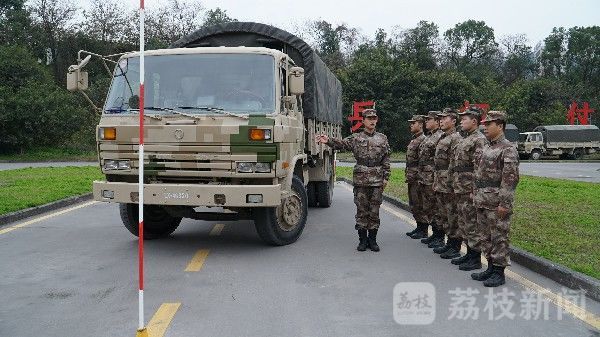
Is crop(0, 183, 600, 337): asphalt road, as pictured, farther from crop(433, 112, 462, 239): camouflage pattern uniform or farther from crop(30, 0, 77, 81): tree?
crop(30, 0, 77, 81): tree

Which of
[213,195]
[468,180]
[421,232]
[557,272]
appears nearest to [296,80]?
[213,195]

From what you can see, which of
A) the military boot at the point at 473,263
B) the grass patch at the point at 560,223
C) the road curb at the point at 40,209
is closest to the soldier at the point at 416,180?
the grass patch at the point at 560,223

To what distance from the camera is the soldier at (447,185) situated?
274 inches

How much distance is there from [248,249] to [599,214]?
254 inches

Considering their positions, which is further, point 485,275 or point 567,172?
point 567,172

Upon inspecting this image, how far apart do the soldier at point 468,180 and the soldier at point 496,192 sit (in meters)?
0.36

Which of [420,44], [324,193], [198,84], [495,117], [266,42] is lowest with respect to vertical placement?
[324,193]

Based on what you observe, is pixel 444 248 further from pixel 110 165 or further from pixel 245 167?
pixel 110 165

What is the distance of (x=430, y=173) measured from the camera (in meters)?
7.81

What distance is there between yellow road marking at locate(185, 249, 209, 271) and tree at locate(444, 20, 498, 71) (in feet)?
239

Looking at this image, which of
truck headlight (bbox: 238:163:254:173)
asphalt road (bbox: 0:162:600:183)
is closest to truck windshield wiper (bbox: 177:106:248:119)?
truck headlight (bbox: 238:163:254:173)

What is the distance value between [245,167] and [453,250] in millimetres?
2765

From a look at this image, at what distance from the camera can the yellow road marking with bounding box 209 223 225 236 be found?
853cm

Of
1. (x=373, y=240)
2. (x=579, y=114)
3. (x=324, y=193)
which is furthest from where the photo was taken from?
(x=579, y=114)
